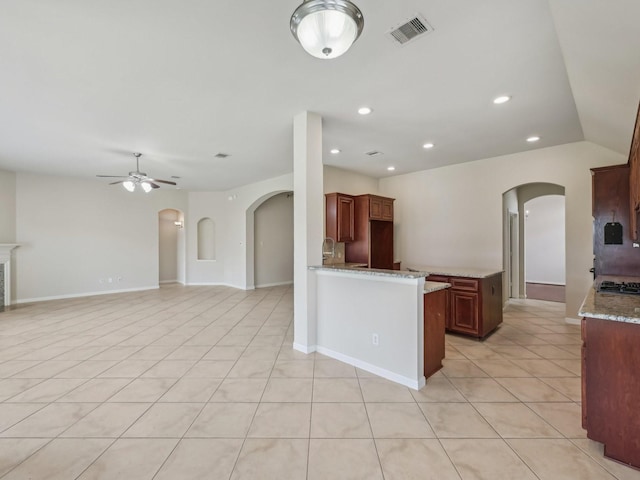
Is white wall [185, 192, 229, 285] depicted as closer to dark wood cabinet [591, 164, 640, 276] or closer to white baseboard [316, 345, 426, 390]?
white baseboard [316, 345, 426, 390]

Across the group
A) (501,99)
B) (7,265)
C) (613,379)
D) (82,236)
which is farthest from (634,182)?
(7,265)

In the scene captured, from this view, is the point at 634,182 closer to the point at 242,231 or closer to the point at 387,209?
the point at 387,209

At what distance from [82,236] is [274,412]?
7453mm

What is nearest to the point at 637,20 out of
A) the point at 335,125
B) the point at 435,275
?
the point at 335,125

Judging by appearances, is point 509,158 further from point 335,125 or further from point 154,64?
point 154,64

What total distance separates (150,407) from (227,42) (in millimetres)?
2938

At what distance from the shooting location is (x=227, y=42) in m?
2.17

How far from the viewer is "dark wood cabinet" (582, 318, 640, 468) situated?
166cm

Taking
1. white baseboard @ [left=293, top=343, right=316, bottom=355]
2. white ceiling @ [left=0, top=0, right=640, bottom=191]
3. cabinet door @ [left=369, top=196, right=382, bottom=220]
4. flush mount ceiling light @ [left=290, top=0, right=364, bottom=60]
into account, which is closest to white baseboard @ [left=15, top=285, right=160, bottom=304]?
white ceiling @ [left=0, top=0, right=640, bottom=191]

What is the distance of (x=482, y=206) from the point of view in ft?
17.4

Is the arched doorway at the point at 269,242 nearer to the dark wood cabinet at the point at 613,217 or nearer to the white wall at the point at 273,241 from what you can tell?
the white wall at the point at 273,241

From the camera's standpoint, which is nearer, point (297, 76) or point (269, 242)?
point (297, 76)

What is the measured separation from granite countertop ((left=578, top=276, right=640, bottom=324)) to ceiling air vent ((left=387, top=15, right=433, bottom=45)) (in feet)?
6.97

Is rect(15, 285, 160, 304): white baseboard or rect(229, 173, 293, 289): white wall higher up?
rect(229, 173, 293, 289): white wall
